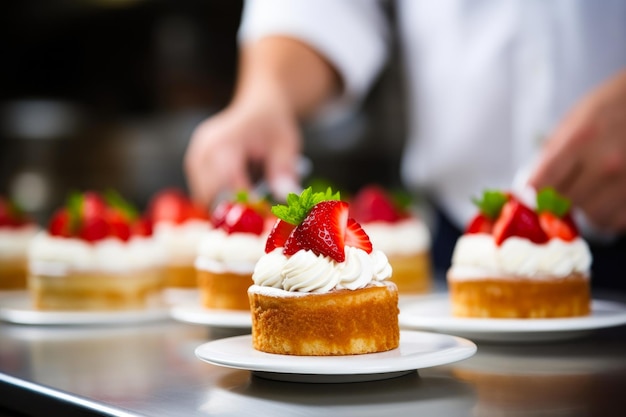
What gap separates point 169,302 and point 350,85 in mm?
1128

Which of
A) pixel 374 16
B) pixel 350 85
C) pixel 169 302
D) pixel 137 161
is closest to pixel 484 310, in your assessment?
pixel 169 302

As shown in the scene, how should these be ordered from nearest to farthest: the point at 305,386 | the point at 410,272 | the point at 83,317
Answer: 1. the point at 305,386
2. the point at 83,317
3. the point at 410,272

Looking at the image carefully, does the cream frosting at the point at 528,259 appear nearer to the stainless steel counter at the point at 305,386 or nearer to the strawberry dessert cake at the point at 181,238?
the stainless steel counter at the point at 305,386

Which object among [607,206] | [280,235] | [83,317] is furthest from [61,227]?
[607,206]

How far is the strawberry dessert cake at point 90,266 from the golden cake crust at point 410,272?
2.27 ft

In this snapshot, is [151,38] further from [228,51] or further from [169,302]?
[169,302]

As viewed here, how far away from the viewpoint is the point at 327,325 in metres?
1.57

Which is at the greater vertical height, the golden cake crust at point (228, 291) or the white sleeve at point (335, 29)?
the white sleeve at point (335, 29)

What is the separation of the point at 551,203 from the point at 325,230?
73cm

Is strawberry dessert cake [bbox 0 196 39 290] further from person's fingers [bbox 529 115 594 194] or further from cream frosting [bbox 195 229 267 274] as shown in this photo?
person's fingers [bbox 529 115 594 194]

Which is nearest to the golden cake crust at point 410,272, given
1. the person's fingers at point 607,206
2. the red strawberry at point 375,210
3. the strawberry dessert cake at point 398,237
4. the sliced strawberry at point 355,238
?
the strawberry dessert cake at point 398,237

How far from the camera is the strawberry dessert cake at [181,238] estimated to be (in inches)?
122

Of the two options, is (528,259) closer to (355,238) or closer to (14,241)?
(355,238)

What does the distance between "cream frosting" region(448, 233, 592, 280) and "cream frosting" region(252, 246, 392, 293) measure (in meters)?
0.49
